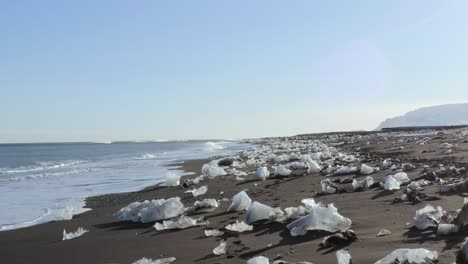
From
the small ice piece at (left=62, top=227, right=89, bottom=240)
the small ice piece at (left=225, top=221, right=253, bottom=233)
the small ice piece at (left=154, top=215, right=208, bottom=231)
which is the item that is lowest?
the small ice piece at (left=62, top=227, right=89, bottom=240)

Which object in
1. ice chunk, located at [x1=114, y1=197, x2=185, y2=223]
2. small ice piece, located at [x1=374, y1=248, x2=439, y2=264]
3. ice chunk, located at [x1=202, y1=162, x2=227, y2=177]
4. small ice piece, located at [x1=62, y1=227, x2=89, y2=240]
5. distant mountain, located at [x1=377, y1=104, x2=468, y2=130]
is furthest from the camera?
distant mountain, located at [x1=377, y1=104, x2=468, y2=130]

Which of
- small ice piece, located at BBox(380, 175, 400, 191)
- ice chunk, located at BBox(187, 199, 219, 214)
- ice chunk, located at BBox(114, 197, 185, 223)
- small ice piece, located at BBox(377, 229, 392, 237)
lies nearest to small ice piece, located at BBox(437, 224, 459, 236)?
small ice piece, located at BBox(377, 229, 392, 237)

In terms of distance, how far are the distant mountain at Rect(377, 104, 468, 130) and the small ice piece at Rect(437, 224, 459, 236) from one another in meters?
141

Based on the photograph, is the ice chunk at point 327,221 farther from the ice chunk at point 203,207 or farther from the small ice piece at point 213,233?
the ice chunk at point 203,207

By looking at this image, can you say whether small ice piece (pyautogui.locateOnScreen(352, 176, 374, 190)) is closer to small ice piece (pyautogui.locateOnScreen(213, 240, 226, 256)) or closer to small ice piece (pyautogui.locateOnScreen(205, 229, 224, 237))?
small ice piece (pyautogui.locateOnScreen(205, 229, 224, 237))

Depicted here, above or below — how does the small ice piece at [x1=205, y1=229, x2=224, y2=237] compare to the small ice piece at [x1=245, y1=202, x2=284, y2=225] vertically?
below

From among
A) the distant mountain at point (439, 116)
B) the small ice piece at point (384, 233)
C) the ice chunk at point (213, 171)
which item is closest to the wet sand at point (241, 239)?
the small ice piece at point (384, 233)

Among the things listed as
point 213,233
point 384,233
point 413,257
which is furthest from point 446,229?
point 213,233

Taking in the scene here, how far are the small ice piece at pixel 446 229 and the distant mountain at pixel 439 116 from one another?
141m

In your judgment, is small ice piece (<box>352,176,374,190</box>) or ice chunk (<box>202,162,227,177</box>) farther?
ice chunk (<box>202,162,227,177</box>)

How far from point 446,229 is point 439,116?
16018cm

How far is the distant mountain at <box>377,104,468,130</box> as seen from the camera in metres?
140

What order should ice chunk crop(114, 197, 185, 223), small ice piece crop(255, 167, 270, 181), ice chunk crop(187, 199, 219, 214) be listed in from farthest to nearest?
small ice piece crop(255, 167, 270, 181) → ice chunk crop(187, 199, 219, 214) → ice chunk crop(114, 197, 185, 223)

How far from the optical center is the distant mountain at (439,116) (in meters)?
140
